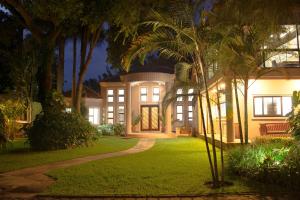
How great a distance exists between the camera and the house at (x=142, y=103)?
1004 inches

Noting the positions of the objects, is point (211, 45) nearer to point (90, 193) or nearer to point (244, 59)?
point (244, 59)

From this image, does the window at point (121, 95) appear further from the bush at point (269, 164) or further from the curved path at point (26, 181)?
the bush at point (269, 164)

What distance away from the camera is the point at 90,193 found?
7.16 meters

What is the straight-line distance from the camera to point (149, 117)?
28.1m

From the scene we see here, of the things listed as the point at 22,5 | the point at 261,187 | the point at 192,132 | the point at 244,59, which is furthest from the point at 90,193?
the point at 192,132

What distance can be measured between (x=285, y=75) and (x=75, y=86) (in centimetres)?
1184

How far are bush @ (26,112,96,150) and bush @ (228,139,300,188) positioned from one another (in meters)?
8.96

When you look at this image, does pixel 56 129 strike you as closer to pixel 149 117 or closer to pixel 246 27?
pixel 246 27

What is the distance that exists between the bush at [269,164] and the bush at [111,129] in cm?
1976

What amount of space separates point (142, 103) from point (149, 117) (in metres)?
1.29

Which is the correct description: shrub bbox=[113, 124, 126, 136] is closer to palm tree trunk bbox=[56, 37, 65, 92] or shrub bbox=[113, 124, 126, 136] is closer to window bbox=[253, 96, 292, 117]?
palm tree trunk bbox=[56, 37, 65, 92]

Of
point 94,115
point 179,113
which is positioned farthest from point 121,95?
point 179,113

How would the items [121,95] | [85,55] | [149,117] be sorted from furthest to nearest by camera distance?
[121,95] < [149,117] < [85,55]

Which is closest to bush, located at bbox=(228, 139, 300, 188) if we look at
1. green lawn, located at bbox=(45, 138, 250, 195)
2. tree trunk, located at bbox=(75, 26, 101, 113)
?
green lawn, located at bbox=(45, 138, 250, 195)
